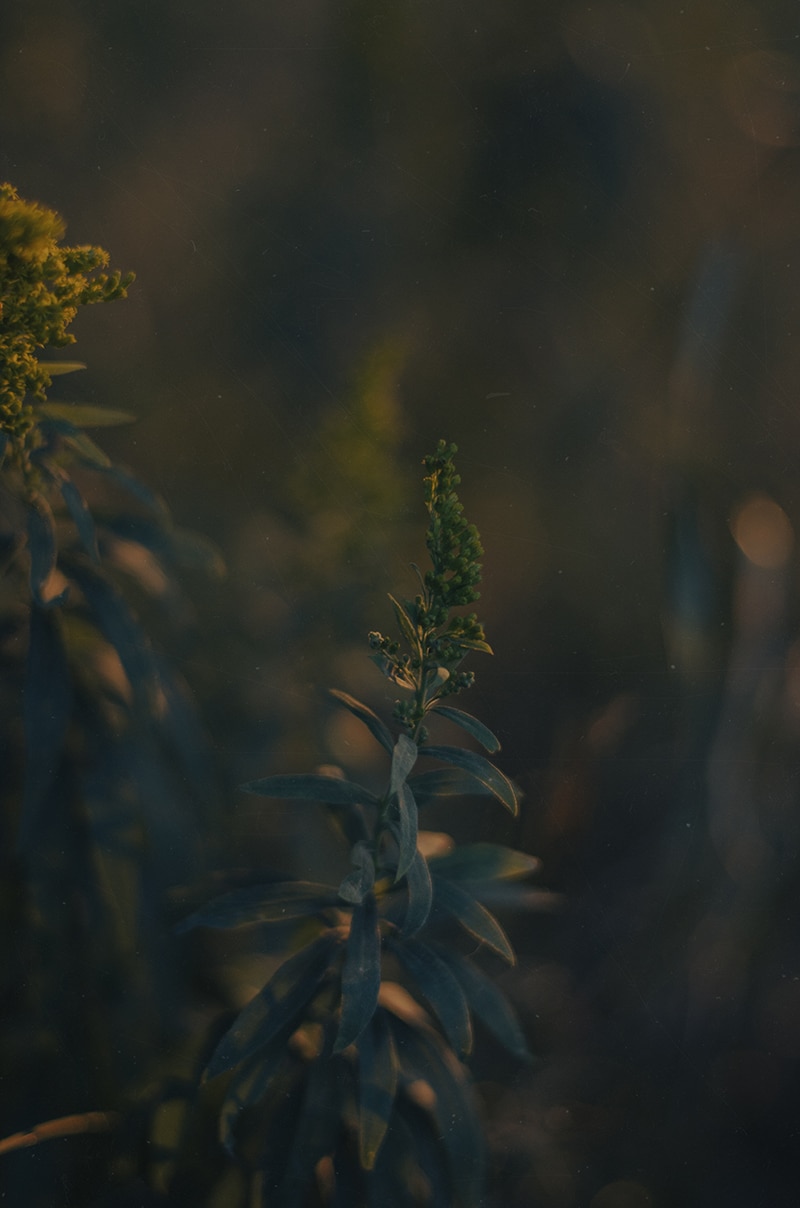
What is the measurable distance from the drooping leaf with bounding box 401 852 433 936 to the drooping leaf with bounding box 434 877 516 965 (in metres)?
0.06

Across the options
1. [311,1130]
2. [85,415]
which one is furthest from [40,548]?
[311,1130]

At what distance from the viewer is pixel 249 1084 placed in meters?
0.66

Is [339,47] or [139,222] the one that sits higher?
[339,47]

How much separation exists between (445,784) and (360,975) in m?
0.14

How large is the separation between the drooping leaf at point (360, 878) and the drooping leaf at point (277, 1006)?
0.07 m

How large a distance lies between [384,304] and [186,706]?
1.28 feet

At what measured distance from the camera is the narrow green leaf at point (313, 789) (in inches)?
23.7

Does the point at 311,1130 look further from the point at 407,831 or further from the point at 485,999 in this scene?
the point at 407,831

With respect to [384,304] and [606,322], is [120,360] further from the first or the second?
[606,322]

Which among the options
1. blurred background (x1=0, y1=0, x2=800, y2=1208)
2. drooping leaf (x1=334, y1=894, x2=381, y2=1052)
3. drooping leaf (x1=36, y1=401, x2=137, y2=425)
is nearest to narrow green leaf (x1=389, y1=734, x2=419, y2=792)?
drooping leaf (x1=334, y1=894, x2=381, y2=1052)

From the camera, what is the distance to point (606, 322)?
82 cm

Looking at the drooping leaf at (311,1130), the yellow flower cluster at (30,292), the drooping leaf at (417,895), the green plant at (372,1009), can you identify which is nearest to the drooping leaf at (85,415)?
the yellow flower cluster at (30,292)

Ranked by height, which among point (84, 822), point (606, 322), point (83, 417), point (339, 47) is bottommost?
point (84, 822)

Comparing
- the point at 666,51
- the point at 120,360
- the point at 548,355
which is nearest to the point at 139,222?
the point at 120,360
